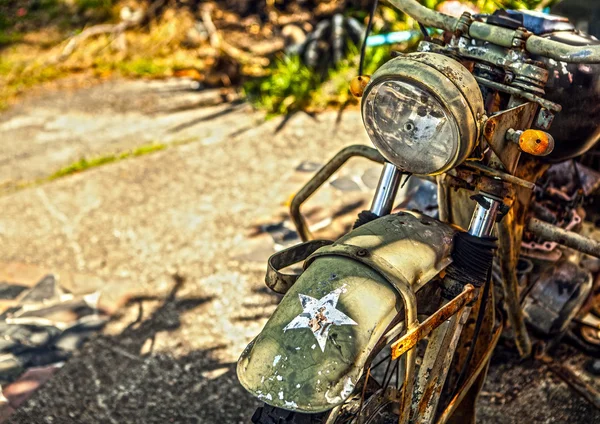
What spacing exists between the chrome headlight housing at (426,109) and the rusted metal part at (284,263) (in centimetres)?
36

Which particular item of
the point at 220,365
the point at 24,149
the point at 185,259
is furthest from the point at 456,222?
the point at 24,149

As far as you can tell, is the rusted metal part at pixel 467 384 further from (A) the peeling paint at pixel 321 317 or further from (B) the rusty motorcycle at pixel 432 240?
(A) the peeling paint at pixel 321 317

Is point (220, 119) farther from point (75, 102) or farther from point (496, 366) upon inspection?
point (496, 366)

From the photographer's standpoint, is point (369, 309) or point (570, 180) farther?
point (570, 180)

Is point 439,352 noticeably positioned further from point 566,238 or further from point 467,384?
point 566,238

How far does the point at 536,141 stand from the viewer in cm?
163

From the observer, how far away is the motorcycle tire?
158cm

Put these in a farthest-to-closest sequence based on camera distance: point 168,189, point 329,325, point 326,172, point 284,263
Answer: point 168,189
point 326,172
point 284,263
point 329,325

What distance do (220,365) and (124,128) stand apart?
313cm

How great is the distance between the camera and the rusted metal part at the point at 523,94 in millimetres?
1712

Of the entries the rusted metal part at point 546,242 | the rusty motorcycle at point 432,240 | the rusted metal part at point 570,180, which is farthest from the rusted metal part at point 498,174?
the rusted metal part at point 570,180

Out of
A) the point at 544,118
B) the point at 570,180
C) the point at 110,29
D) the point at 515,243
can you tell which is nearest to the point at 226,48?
the point at 110,29

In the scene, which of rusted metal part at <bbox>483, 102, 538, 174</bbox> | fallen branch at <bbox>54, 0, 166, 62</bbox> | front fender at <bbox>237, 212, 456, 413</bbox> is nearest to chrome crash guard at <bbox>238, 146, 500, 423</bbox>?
front fender at <bbox>237, 212, 456, 413</bbox>

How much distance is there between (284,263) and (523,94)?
0.80 m
